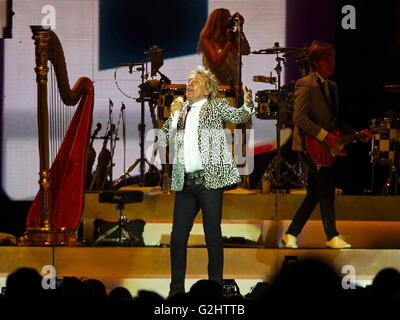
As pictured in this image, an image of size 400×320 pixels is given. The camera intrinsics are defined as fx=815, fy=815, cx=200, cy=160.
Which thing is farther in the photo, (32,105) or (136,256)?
(32,105)

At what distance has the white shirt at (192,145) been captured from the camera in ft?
17.9

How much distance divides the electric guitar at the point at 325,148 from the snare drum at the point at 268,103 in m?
2.22

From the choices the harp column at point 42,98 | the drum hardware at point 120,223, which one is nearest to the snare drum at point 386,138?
the drum hardware at point 120,223

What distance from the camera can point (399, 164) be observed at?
29.3 ft

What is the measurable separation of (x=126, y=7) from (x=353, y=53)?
9.72 feet

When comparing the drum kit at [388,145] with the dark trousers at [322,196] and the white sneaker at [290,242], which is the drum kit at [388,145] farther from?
the white sneaker at [290,242]

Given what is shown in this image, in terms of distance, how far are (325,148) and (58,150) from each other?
2.28 meters

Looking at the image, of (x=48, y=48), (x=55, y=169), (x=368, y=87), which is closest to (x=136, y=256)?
(x=55, y=169)

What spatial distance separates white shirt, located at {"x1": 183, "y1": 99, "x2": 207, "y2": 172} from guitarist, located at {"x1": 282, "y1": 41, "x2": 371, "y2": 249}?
131 cm

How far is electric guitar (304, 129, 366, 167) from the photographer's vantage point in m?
6.46

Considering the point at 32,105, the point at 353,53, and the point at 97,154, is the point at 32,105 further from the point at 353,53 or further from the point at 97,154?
the point at 353,53

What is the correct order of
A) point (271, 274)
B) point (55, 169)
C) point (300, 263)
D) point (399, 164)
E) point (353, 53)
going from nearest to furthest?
1. point (300, 263)
2. point (271, 274)
3. point (55, 169)
4. point (399, 164)
5. point (353, 53)

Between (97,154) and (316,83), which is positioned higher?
(316,83)

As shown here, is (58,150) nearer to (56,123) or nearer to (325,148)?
(56,123)
